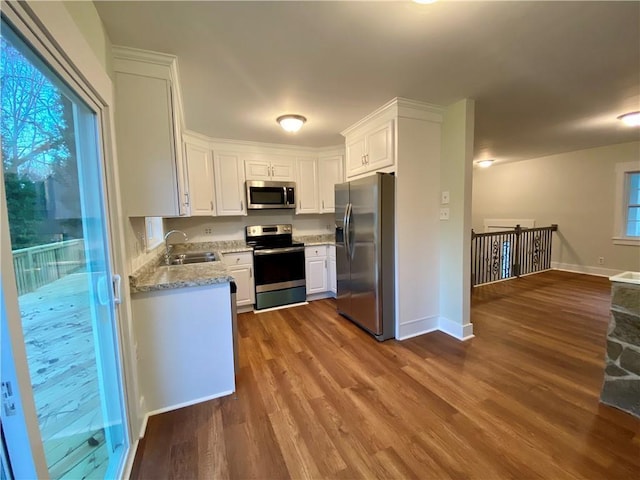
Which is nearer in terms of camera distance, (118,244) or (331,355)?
(118,244)

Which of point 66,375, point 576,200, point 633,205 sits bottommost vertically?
point 66,375

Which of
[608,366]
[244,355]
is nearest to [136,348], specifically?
[244,355]

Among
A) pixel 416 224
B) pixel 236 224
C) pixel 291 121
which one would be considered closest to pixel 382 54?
pixel 291 121

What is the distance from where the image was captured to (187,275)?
1.99 meters

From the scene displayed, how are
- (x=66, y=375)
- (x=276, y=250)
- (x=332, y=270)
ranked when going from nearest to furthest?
(x=66, y=375), (x=276, y=250), (x=332, y=270)

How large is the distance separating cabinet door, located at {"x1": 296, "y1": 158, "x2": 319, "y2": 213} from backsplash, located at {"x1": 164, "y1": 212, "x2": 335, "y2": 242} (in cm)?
33

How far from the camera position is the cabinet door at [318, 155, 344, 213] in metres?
4.32

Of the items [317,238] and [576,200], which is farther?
[576,200]

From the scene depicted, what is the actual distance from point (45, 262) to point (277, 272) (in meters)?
2.91

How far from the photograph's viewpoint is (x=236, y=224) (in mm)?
4297

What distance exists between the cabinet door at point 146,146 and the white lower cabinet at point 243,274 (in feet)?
5.99

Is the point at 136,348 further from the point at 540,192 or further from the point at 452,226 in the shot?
the point at 540,192

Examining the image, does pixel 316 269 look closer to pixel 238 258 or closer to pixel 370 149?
pixel 238 258

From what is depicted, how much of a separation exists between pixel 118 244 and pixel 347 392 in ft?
5.87
